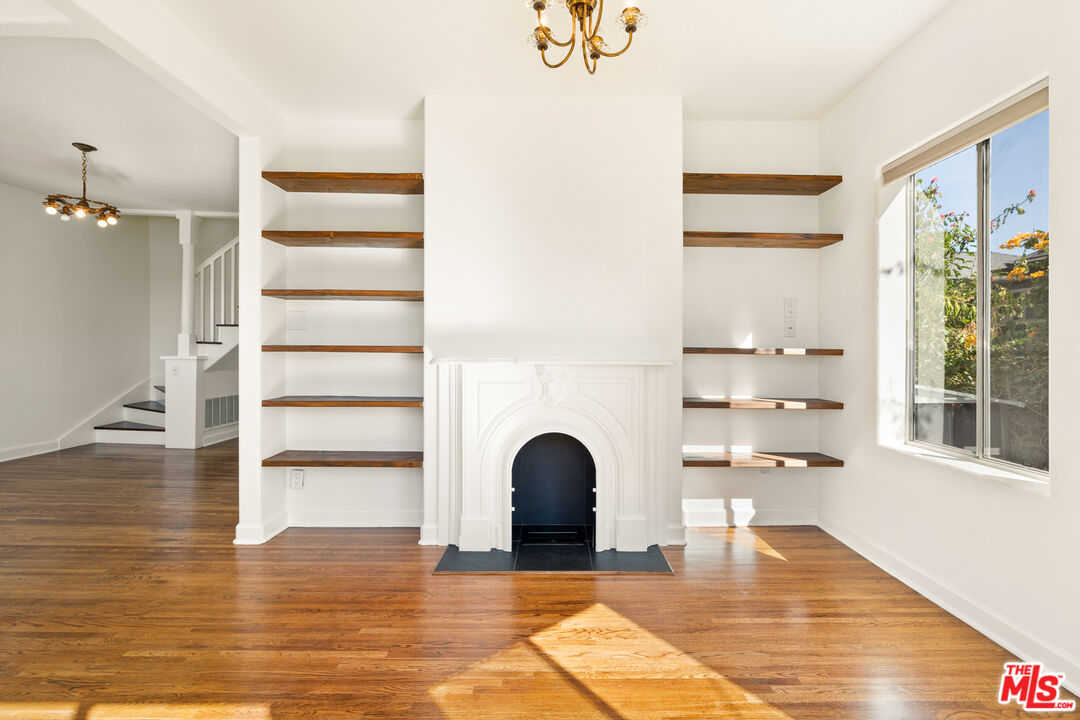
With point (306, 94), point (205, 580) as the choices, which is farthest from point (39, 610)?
point (306, 94)

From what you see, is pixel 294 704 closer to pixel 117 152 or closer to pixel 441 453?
pixel 441 453

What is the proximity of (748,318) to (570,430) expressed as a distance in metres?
1.52

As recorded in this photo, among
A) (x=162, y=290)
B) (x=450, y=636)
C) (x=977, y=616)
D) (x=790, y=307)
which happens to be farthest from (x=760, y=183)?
(x=162, y=290)

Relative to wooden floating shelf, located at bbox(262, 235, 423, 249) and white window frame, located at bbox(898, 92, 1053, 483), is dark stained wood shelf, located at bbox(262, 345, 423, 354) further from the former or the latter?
white window frame, located at bbox(898, 92, 1053, 483)

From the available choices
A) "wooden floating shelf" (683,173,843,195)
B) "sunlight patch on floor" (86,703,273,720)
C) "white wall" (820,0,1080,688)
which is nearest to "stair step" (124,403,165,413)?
"sunlight patch on floor" (86,703,273,720)

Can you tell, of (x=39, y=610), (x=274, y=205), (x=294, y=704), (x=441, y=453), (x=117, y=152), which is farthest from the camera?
(x=117, y=152)

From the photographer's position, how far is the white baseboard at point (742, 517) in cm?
396

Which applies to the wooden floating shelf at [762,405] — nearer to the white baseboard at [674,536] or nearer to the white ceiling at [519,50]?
the white baseboard at [674,536]

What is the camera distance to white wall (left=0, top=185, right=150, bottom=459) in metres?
5.95

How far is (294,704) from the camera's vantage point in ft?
6.39

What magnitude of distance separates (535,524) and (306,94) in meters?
3.05

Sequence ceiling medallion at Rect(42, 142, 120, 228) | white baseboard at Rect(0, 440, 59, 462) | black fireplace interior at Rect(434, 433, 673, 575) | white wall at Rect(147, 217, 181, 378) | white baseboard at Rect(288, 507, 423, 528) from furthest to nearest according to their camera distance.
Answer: white wall at Rect(147, 217, 181, 378) → white baseboard at Rect(0, 440, 59, 462) → ceiling medallion at Rect(42, 142, 120, 228) → white baseboard at Rect(288, 507, 423, 528) → black fireplace interior at Rect(434, 433, 673, 575)

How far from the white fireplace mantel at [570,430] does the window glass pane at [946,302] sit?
135 centimetres

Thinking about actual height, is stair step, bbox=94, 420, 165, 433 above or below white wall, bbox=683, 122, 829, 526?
below
